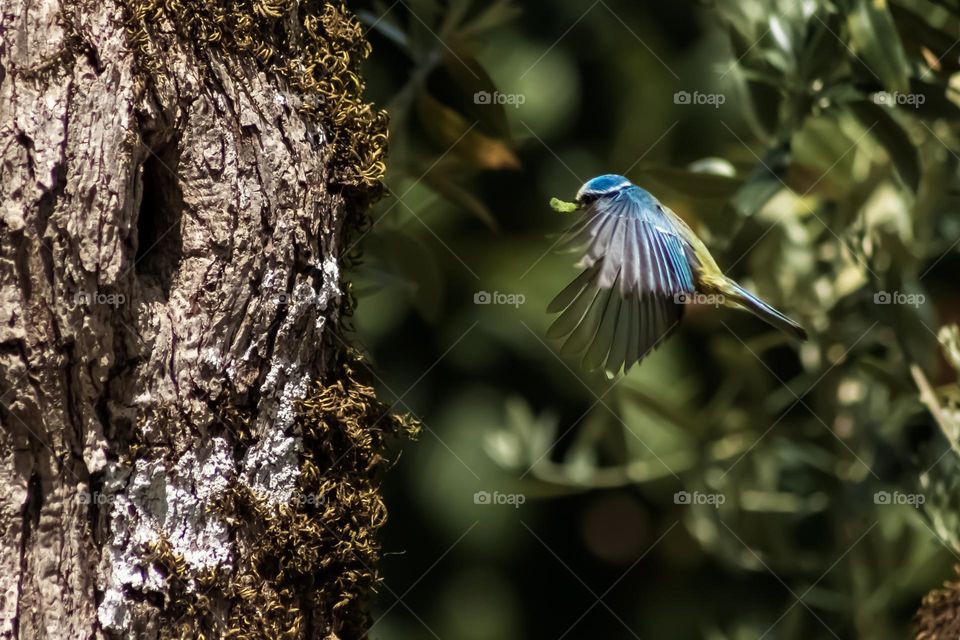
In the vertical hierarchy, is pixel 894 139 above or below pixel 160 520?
above

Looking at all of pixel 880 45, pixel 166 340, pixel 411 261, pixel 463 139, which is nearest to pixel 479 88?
pixel 463 139

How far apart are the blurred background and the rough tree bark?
0.44 meters

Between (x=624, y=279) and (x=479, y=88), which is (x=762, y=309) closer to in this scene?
(x=624, y=279)

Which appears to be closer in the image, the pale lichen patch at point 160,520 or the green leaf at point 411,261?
the pale lichen patch at point 160,520

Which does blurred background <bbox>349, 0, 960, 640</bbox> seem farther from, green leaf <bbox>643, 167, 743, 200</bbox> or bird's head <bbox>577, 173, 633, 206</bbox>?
bird's head <bbox>577, 173, 633, 206</bbox>

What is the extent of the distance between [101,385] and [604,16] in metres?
1.05

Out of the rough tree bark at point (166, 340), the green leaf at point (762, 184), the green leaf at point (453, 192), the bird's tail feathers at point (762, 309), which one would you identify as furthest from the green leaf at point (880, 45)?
the rough tree bark at point (166, 340)

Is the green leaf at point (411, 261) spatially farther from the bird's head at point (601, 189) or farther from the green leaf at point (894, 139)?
the green leaf at point (894, 139)

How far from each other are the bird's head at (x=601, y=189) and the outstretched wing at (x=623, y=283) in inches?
0.8

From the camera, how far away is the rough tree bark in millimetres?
853

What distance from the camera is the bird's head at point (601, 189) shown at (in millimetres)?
1093

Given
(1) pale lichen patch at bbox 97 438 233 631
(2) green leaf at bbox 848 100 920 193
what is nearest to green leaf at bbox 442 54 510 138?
(2) green leaf at bbox 848 100 920 193

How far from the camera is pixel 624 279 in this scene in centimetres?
102

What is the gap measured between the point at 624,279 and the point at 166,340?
0.41 metres
